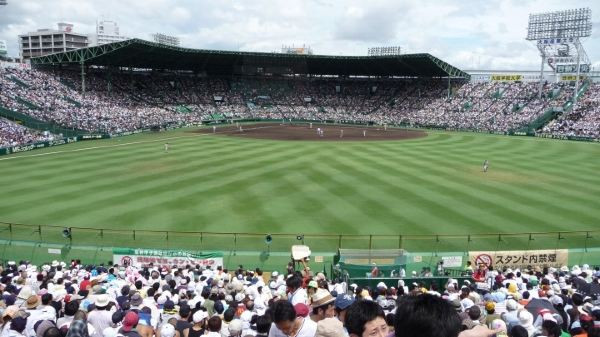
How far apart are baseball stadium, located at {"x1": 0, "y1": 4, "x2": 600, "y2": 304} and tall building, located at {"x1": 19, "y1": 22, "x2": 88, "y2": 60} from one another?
4632 inches

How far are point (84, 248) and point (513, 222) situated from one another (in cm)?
2436

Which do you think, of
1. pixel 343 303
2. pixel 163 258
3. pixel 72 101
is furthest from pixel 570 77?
pixel 343 303

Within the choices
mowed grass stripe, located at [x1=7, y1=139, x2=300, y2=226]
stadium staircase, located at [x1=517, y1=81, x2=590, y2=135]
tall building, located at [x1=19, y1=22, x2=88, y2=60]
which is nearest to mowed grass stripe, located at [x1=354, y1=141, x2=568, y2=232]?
mowed grass stripe, located at [x1=7, y1=139, x2=300, y2=226]

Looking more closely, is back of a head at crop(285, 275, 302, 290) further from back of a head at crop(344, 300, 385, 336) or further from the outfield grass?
the outfield grass

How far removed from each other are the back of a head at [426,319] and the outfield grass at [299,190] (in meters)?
20.9

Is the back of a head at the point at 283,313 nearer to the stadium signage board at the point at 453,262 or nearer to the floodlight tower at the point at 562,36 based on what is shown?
the stadium signage board at the point at 453,262

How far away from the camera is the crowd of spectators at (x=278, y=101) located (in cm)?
7281

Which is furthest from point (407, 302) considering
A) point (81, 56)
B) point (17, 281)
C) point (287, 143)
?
point (81, 56)

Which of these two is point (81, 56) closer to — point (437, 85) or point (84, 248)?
point (84, 248)

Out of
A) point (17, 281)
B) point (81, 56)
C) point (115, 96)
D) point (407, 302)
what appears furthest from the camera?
point (115, 96)

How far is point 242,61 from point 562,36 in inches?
2711

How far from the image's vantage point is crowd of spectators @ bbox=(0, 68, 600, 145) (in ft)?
239

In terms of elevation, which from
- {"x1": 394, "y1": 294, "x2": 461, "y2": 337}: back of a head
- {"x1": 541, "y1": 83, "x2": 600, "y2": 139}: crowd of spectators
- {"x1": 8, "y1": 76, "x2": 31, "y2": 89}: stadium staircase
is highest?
{"x1": 8, "y1": 76, "x2": 31, "y2": 89}: stadium staircase

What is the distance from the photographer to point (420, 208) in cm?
→ 2919
